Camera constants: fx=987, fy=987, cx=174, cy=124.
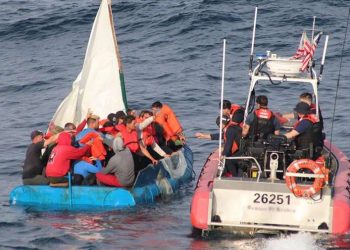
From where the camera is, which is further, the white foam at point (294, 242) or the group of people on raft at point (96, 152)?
the group of people on raft at point (96, 152)

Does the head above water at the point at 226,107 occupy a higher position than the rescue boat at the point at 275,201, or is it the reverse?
the head above water at the point at 226,107

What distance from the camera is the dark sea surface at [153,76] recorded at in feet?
49.8

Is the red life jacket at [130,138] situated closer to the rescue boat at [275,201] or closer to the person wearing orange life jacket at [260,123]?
the person wearing orange life jacket at [260,123]

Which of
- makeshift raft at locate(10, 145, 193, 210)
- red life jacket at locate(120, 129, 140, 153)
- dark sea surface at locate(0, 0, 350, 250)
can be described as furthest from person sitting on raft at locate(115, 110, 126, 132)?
dark sea surface at locate(0, 0, 350, 250)

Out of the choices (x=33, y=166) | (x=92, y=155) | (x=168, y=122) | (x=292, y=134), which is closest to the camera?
(x=292, y=134)

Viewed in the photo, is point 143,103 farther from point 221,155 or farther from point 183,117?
point 221,155

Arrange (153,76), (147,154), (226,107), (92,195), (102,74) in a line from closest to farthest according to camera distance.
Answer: (92,195) → (226,107) → (147,154) → (102,74) → (153,76)

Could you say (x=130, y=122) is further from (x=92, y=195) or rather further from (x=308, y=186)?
(x=308, y=186)

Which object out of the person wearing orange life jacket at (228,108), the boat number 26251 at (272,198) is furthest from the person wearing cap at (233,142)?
the boat number 26251 at (272,198)

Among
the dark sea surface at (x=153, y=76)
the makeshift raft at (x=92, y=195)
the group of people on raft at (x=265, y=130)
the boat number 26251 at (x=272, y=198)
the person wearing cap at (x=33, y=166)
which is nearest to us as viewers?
the boat number 26251 at (x=272, y=198)

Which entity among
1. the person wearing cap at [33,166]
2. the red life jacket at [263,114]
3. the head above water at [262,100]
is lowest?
the person wearing cap at [33,166]

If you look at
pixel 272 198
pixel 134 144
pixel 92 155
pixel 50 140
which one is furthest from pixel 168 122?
pixel 272 198

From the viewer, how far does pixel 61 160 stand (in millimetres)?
16562

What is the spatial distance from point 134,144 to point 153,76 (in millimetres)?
12460
